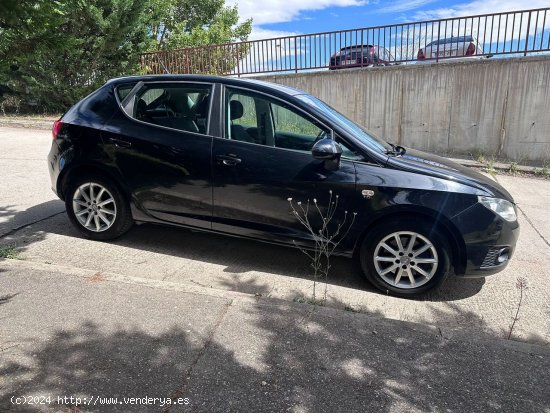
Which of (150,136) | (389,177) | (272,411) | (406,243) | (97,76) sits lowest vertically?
(272,411)

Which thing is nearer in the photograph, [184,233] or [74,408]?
[74,408]

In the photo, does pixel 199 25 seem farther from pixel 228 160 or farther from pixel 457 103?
pixel 228 160

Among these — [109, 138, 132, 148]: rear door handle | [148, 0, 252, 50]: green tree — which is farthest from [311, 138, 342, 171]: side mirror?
[148, 0, 252, 50]: green tree

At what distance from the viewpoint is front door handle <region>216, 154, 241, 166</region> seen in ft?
13.1

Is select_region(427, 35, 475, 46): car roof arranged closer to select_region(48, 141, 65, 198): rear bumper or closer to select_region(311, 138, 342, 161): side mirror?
select_region(311, 138, 342, 161): side mirror

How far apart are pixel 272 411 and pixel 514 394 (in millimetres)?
1343

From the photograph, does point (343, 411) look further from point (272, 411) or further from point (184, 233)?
point (184, 233)

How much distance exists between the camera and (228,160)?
13.1ft

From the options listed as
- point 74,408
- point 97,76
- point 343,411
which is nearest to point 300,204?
point 343,411

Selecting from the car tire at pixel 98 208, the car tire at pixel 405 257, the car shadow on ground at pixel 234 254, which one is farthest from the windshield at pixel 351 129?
the car tire at pixel 98 208

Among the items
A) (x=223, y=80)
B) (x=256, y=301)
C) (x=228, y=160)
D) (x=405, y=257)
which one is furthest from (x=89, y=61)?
(x=405, y=257)

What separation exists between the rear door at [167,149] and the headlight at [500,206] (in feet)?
7.67

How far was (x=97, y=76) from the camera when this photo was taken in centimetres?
1512

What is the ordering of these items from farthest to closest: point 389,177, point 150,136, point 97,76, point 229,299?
1. point 97,76
2. point 150,136
3. point 389,177
4. point 229,299
